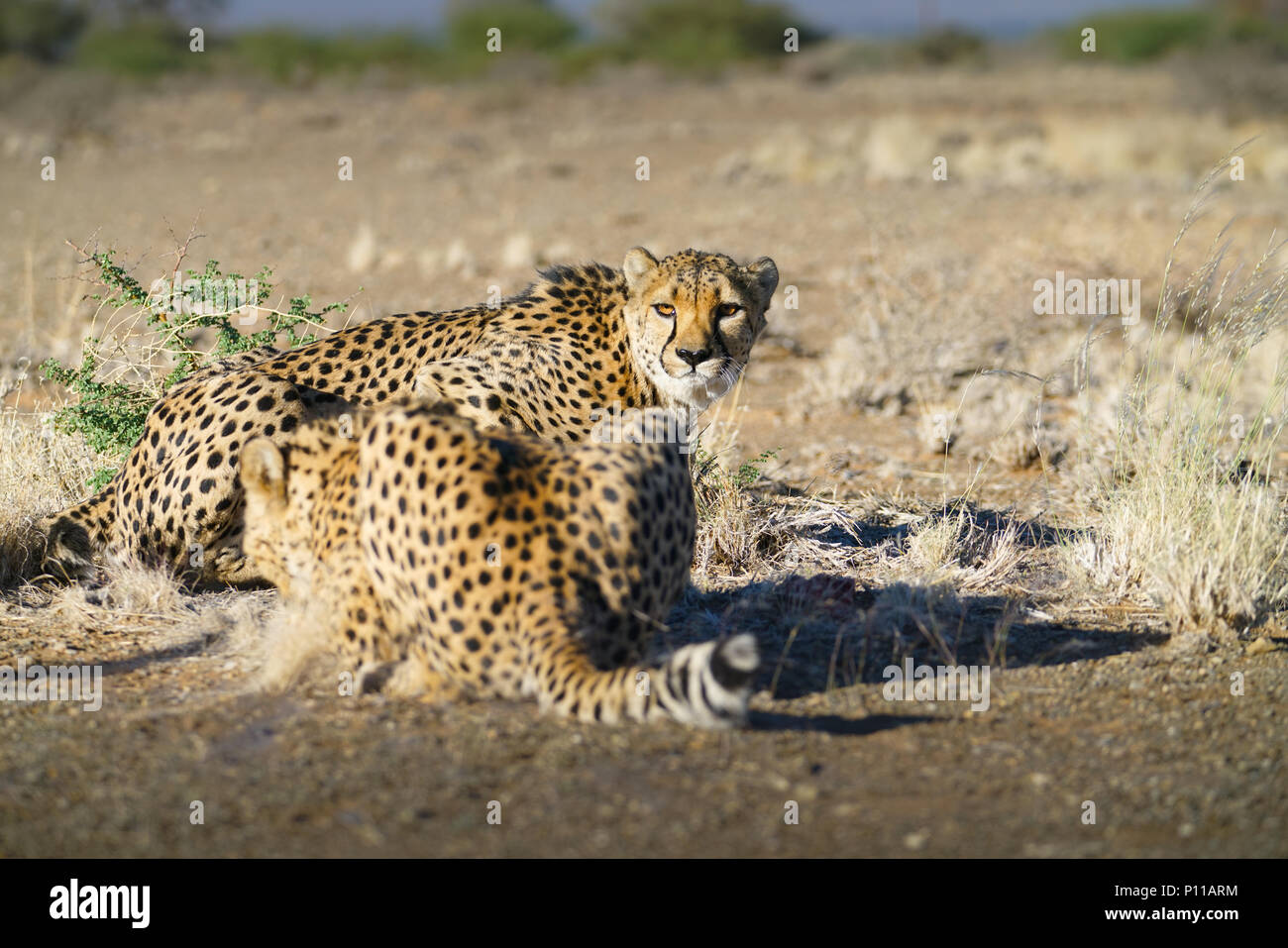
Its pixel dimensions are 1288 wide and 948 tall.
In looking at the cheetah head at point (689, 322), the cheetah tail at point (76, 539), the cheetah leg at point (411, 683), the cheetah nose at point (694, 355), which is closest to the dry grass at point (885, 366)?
the cheetah tail at point (76, 539)

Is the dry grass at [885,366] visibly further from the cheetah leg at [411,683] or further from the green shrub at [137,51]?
the green shrub at [137,51]

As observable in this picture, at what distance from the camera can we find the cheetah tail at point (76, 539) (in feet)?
18.2

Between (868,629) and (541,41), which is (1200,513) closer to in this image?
(868,629)

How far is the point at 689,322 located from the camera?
539cm

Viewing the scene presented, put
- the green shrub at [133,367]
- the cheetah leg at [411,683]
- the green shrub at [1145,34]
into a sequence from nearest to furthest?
the cheetah leg at [411,683] → the green shrub at [133,367] → the green shrub at [1145,34]

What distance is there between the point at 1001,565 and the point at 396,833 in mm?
3034

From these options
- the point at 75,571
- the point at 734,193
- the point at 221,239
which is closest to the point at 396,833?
the point at 75,571

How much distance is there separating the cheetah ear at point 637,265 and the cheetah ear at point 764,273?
453mm

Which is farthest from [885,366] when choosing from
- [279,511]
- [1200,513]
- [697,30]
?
[697,30]

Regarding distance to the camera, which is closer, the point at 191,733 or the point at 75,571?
the point at 191,733

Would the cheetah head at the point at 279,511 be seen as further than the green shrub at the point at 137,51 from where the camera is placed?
No

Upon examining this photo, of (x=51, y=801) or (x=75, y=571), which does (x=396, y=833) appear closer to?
(x=51, y=801)
